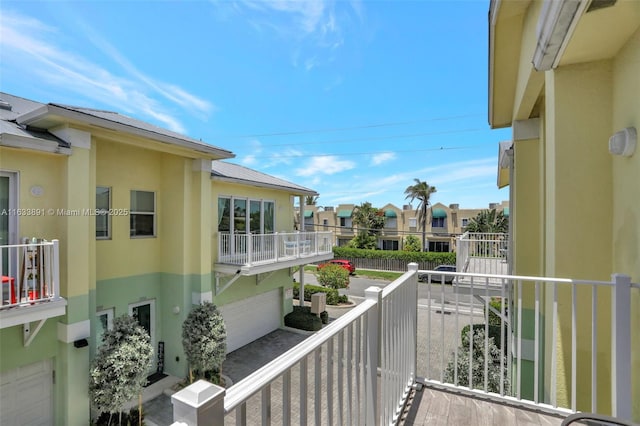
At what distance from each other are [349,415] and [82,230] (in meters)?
5.96

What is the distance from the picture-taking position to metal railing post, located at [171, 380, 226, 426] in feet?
2.19

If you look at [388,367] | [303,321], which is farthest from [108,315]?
[388,367]

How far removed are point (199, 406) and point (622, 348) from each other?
2514 millimetres

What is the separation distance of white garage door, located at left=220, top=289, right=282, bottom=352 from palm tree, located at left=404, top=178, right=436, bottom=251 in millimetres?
19736

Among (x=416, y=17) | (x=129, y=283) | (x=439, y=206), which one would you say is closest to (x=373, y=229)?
(x=439, y=206)

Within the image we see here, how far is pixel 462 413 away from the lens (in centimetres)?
249

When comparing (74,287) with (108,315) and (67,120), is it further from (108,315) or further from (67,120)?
(67,120)

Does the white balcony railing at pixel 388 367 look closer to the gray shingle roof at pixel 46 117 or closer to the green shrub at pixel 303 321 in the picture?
the gray shingle roof at pixel 46 117

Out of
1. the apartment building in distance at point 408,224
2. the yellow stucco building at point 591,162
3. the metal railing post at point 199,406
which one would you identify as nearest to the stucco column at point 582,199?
the yellow stucco building at point 591,162

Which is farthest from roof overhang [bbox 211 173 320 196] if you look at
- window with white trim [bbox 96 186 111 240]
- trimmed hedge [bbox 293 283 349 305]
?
trimmed hedge [bbox 293 283 349 305]

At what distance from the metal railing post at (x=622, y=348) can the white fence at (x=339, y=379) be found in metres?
1.33

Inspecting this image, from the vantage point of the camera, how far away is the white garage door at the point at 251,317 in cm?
893

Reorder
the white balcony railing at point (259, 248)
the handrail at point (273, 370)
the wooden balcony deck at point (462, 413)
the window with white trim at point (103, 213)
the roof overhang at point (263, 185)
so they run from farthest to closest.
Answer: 1. the white balcony railing at point (259, 248)
2. the roof overhang at point (263, 185)
3. the window with white trim at point (103, 213)
4. the wooden balcony deck at point (462, 413)
5. the handrail at point (273, 370)

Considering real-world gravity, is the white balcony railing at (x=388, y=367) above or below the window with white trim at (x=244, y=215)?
below
